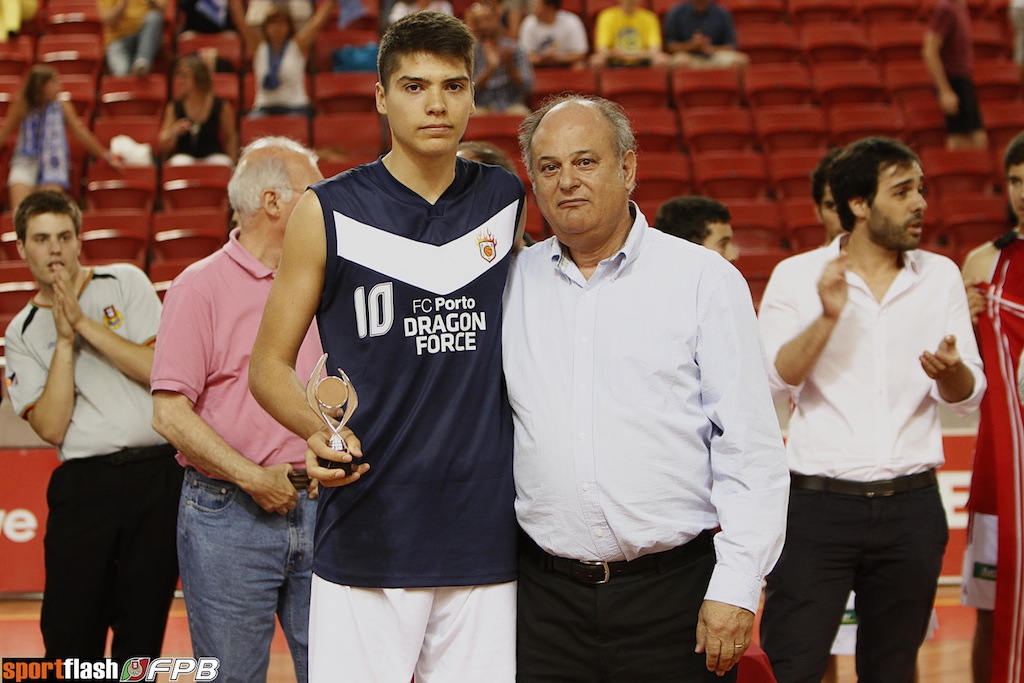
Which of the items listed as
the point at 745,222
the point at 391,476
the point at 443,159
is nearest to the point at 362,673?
the point at 391,476

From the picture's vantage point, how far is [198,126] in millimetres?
8438

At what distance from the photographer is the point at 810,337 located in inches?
131

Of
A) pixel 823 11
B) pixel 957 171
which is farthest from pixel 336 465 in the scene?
pixel 823 11

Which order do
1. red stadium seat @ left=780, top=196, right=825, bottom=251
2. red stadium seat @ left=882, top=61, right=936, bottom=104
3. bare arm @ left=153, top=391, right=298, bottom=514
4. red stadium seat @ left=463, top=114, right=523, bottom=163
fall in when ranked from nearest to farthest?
1. bare arm @ left=153, top=391, right=298, bottom=514
2. red stadium seat @ left=780, top=196, right=825, bottom=251
3. red stadium seat @ left=463, top=114, right=523, bottom=163
4. red stadium seat @ left=882, top=61, right=936, bottom=104

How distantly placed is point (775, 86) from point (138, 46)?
536cm

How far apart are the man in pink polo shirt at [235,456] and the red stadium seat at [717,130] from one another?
613cm

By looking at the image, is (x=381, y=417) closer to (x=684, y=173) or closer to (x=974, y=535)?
(x=974, y=535)

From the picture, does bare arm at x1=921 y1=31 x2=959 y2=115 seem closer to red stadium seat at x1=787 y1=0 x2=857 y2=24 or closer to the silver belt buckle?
red stadium seat at x1=787 y1=0 x2=857 y2=24

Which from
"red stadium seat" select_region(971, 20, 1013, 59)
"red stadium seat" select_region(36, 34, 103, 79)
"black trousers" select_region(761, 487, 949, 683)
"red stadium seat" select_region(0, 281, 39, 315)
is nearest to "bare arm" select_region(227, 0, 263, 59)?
"red stadium seat" select_region(36, 34, 103, 79)

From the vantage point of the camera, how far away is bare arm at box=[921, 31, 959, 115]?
880 centimetres

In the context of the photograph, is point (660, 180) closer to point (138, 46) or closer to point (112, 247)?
point (112, 247)

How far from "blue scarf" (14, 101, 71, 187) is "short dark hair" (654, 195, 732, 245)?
552 cm

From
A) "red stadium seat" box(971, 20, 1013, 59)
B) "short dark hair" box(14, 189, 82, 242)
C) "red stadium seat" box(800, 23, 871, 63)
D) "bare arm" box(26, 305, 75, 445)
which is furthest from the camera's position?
"red stadium seat" box(971, 20, 1013, 59)

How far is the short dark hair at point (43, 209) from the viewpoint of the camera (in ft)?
12.3
